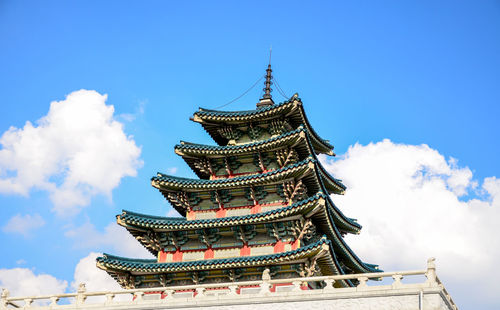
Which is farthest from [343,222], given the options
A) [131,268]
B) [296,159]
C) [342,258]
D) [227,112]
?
[131,268]

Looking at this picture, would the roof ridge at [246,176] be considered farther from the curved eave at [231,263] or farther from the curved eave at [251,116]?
the curved eave at [231,263]

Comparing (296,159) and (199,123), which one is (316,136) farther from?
(199,123)

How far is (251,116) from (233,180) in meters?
5.11

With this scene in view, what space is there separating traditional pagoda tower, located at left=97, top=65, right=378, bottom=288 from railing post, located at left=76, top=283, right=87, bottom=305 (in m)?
5.14

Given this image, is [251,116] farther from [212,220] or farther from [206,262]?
[206,262]

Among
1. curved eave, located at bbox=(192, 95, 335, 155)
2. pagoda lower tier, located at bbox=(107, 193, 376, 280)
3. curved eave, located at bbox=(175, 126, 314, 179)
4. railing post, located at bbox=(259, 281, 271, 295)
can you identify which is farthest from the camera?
curved eave, located at bbox=(192, 95, 335, 155)

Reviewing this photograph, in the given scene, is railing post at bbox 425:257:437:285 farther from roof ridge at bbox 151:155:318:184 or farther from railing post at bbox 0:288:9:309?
railing post at bbox 0:288:9:309

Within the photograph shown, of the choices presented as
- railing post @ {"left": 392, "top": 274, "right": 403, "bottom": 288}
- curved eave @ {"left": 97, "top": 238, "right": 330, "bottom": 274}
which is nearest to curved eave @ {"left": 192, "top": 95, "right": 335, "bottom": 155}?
curved eave @ {"left": 97, "top": 238, "right": 330, "bottom": 274}

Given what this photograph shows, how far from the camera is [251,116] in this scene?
134 ft

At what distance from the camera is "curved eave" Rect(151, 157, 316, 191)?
3594 centimetres

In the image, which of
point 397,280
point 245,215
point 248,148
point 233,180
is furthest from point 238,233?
point 397,280

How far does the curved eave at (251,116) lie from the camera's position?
1555 inches

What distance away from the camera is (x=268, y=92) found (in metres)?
45.9

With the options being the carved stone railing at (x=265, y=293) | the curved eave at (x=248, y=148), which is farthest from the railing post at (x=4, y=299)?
the curved eave at (x=248, y=148)
